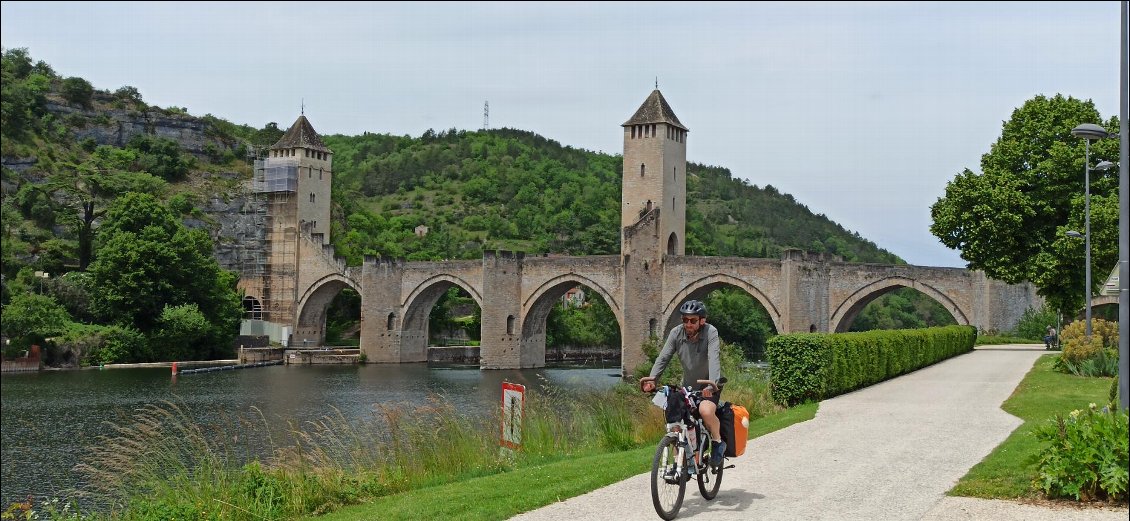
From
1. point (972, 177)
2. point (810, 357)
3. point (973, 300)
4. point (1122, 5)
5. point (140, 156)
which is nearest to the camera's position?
Result: point (1122, 5)

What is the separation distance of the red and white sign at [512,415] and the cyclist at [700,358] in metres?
4.50

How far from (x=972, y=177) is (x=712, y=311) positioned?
29964 mm

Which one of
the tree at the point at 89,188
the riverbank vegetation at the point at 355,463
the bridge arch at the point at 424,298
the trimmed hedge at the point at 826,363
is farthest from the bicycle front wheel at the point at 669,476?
the tree at the point at 89,188

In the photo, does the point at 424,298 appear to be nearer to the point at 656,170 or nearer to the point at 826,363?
the point at 656,170

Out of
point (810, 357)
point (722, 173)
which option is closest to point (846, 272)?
point (810, 357)

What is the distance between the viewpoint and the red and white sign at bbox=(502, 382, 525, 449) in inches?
486

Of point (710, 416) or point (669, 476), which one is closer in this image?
point (669, 476)

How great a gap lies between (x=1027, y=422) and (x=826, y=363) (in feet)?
13.0

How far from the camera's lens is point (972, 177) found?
30.2 m

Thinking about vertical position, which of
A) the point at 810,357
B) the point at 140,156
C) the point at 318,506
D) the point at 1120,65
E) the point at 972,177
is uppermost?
the point at 140,156

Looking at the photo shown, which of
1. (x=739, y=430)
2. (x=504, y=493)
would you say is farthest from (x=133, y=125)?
(x=739, y=430)

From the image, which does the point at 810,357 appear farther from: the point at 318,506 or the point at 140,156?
the point at 140,156

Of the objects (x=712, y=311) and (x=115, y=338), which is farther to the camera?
(x=712, y=311)

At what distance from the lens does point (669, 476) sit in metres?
7.42
